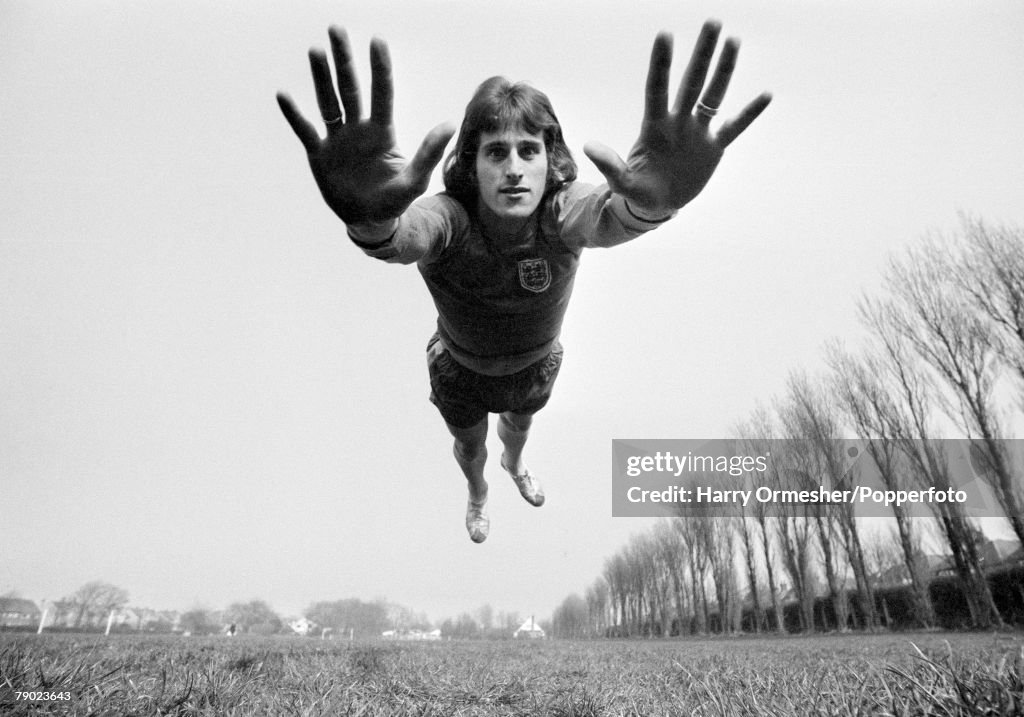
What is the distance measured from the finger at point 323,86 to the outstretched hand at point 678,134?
868 mm

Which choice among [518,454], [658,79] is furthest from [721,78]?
[518,454]

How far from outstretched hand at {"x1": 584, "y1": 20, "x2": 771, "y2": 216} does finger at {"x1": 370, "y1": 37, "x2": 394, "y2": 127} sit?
69 centimetres

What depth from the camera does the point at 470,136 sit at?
2.80 m

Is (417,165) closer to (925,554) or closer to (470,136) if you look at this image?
(470,136)

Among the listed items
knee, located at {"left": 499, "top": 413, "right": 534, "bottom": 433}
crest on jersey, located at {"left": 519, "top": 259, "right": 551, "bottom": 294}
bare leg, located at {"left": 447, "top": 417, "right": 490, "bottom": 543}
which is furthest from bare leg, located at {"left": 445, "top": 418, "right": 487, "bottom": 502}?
crest on jersey, located at {"left": 519, "top": 259, "right": 551, "bottom": 294}

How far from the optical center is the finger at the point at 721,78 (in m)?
1.78

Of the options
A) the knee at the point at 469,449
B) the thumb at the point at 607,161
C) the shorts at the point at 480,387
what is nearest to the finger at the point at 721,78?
the thumb at the point at 607,161

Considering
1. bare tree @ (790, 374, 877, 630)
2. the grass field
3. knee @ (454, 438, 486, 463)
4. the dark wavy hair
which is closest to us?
the grass field

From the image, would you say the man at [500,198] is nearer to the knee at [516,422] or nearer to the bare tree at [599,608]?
the knee at [516,422]

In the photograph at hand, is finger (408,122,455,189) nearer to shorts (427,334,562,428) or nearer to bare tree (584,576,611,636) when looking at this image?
shorts (427,334,562,428)

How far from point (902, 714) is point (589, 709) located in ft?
3.90

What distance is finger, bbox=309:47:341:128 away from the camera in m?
1.77

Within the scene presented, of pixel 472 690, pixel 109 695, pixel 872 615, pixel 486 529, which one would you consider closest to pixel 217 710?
pixel 109 695

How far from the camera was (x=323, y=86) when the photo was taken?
180 cm
